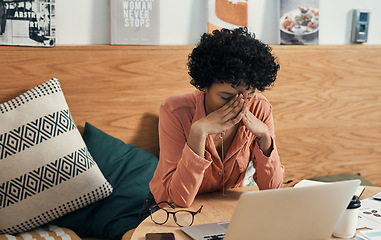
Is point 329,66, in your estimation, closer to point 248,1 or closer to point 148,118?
point 248,1

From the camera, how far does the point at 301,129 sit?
2.52m

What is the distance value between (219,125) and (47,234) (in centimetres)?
84

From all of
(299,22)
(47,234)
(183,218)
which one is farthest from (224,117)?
(299,22)

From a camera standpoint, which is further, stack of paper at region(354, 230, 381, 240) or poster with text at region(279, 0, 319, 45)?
poster with text at region(279, 0, 319, 45)

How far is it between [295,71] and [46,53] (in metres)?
1.26

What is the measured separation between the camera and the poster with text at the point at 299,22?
2467 mm

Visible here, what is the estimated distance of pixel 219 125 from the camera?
1.51m

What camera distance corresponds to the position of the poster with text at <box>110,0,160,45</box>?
Answer: 2168mm

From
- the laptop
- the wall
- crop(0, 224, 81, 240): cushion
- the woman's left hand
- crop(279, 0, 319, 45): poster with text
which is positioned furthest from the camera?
crop(279, 0, 319, 45): poster with text

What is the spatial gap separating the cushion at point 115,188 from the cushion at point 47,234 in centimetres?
5

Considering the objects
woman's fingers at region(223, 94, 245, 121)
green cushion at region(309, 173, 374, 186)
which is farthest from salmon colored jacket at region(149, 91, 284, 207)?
green cushion at region(309, 173, 374, 186)

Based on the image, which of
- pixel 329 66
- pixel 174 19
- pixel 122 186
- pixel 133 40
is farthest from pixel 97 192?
pixel 329 66

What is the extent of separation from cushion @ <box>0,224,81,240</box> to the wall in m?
0.84

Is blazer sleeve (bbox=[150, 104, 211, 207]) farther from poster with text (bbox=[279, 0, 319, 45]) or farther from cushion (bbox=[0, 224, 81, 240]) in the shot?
poster with text (bbox=[279, 0, 319, 45])
